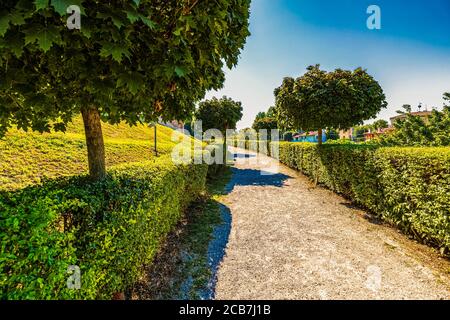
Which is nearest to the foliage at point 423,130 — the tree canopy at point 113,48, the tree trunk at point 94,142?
the tree canopy at point 113,48

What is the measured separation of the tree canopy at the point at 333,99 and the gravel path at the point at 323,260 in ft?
15.4

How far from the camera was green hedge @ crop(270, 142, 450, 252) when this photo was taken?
5062mm

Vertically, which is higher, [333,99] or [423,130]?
[333,99]

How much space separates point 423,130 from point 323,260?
8.54 metres

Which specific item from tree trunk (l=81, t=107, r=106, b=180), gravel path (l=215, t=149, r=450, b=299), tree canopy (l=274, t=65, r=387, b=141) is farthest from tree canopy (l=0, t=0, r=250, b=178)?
tree canopy (l=274, t=65, r=387, b=141)

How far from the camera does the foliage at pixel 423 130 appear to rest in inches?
364

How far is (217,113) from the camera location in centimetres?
2056

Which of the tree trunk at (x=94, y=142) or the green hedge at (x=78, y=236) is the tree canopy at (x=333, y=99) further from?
the tree trunk at (x=94, y=142)

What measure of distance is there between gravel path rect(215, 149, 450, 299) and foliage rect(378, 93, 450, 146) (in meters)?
4.37

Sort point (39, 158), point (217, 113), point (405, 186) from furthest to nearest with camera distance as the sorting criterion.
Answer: point (217, 113)
point (39, 158)
point (405, 186)

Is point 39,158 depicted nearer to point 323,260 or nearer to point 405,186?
point 323,260

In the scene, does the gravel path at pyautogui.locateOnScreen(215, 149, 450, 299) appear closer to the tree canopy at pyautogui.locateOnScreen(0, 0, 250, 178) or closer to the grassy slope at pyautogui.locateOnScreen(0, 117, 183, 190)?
the tree canopy at pyautogui.locateOnScreen(0, 0, 250, 178)

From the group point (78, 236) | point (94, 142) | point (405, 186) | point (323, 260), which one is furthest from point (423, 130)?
point (78, 236)

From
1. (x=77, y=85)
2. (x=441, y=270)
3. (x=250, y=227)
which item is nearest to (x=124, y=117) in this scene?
(x=77, y=85)
